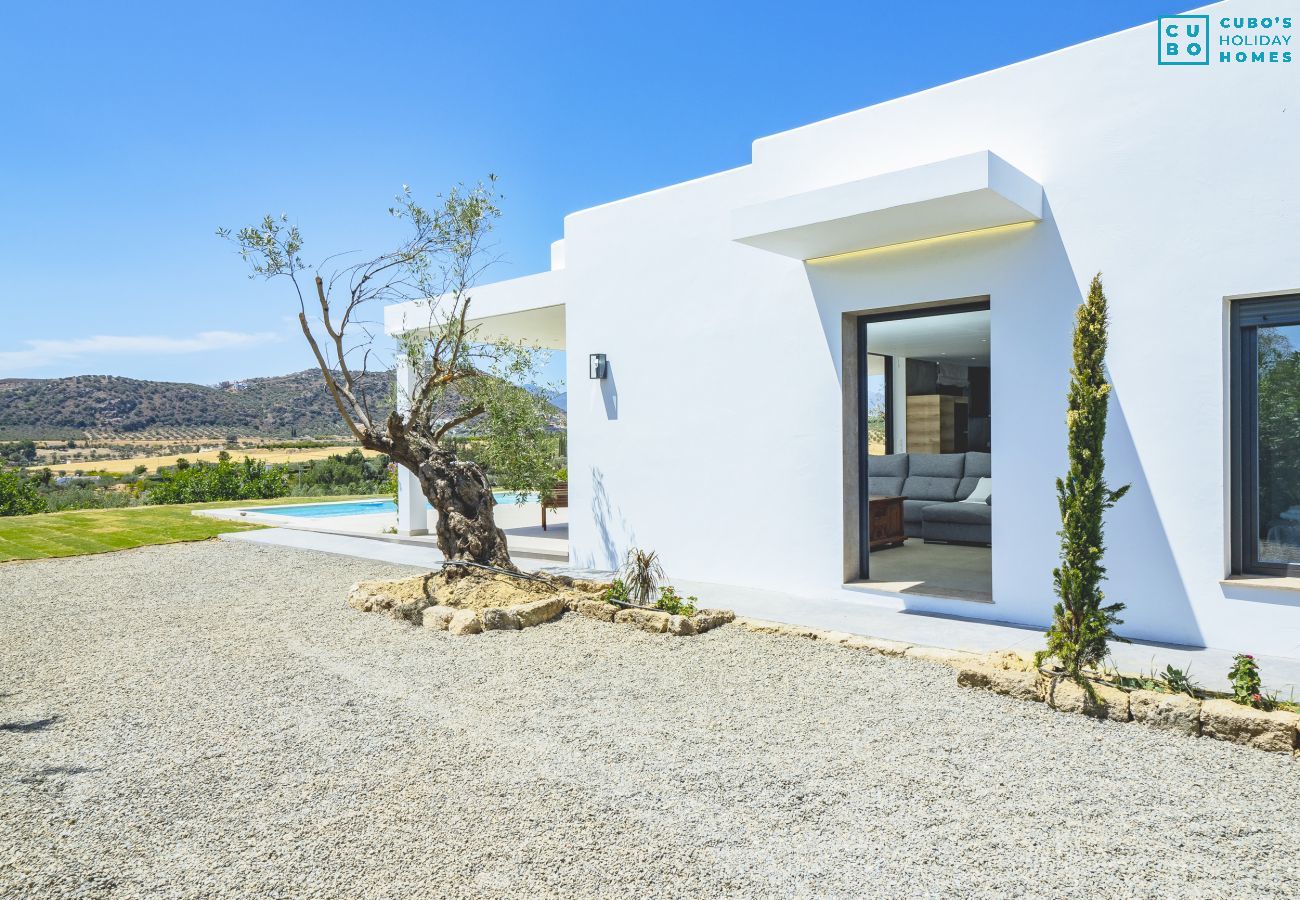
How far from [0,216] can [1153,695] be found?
28.7 m

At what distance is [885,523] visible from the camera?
1119 centimetres

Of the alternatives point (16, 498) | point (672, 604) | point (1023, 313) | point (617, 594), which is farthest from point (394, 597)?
point (16, 498)

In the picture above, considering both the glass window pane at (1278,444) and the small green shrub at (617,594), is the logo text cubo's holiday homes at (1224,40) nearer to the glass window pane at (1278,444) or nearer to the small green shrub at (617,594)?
the glass window pane at (1278,444)

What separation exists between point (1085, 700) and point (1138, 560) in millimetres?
1953

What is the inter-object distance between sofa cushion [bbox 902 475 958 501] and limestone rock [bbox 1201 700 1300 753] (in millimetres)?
7903

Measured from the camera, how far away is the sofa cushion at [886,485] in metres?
12.6

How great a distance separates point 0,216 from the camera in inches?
870

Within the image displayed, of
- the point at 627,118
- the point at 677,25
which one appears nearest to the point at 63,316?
the point at 627,118

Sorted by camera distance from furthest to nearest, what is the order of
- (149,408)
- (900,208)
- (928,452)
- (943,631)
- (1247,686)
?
(149,408), (928,452), (943,631), (900,208), (1247,686)

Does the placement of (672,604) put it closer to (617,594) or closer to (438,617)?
(617,594)

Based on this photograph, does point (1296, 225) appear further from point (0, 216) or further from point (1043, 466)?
point (0, 216)

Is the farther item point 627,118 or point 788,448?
point 627,118

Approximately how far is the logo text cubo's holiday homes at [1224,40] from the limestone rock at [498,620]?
683cm

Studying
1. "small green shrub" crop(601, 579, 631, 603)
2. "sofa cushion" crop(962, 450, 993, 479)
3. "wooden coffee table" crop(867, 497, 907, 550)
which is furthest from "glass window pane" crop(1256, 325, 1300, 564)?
"sofa cushion" crop(962, 450, 993, 479)
